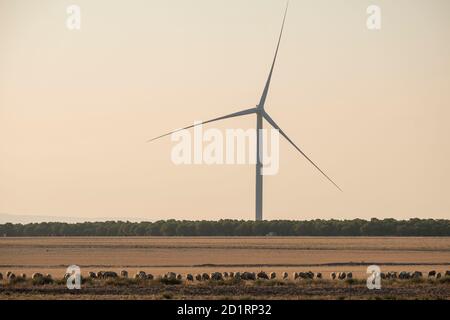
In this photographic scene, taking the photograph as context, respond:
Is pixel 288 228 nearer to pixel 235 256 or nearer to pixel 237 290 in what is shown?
pixel 235 256

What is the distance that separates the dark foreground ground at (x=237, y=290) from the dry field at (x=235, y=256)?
262mm

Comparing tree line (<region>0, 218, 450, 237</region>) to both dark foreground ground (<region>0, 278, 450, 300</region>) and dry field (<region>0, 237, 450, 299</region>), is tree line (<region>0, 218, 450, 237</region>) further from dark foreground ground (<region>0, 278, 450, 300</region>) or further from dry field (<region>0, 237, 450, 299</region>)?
dark foreground ground (<region>0, 278, 450, 300</region>)

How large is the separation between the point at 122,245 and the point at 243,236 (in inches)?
1130

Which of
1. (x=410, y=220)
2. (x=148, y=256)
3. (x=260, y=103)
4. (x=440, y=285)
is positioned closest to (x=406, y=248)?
(x=260, y=103)

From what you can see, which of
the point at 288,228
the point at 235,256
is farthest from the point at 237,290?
the point at 288,228

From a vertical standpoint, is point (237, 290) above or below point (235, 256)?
below

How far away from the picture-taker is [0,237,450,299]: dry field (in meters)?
96.3

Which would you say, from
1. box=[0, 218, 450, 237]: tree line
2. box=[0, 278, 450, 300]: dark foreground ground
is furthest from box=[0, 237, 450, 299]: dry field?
box=[0, 218, 450, 237]: tree line

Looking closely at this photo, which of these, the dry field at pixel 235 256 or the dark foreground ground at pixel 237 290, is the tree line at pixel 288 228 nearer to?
the dry field at pixel 235 256

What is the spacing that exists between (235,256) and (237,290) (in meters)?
55.7

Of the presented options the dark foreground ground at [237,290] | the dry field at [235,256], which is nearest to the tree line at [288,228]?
the dry field at [235,256]

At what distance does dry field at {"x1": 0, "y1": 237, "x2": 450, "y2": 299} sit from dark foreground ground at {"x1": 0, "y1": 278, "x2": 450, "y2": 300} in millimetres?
262

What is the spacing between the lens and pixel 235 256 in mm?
122750

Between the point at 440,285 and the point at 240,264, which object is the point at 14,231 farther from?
the point at 440,285
